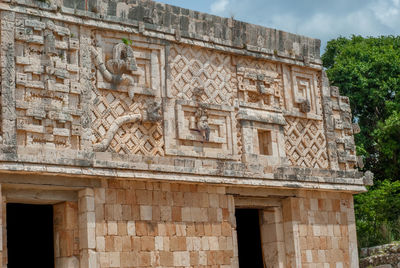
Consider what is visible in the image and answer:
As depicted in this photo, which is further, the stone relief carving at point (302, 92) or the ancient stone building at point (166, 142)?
the stone relief carving at point (302, 92)

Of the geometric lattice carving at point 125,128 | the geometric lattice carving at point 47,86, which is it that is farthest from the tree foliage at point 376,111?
the geometric lattice carving at point 47,86

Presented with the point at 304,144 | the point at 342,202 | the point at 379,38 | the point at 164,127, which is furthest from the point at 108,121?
the point at 379,38

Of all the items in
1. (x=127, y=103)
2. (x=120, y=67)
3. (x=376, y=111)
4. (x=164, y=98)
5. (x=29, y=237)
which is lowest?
(x=29, y=237)

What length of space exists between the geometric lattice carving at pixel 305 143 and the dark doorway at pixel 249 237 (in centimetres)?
152

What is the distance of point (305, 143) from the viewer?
13.2m

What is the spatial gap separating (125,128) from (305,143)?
13.3 feet

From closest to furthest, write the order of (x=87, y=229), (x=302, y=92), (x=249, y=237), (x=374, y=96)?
(x=87, y=229) → (x=302, y=92) → (x=249, y=237) → (x=374, y=96)

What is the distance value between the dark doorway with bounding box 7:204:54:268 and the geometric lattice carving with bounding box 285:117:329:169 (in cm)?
480

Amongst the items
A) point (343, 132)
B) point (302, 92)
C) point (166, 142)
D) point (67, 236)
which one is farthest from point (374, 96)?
point (67, 236)

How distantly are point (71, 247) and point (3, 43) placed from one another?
3.24 metres

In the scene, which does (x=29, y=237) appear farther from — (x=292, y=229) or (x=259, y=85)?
(x=259, y=85)

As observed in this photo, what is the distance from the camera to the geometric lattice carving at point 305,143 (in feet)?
42.4

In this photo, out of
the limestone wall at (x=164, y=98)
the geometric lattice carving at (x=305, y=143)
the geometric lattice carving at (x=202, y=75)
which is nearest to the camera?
the limestone wall at (x=164, y=98)

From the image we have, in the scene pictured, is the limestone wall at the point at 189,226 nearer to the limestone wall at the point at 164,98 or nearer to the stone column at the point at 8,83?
the limestone wall at the point at 164,98
